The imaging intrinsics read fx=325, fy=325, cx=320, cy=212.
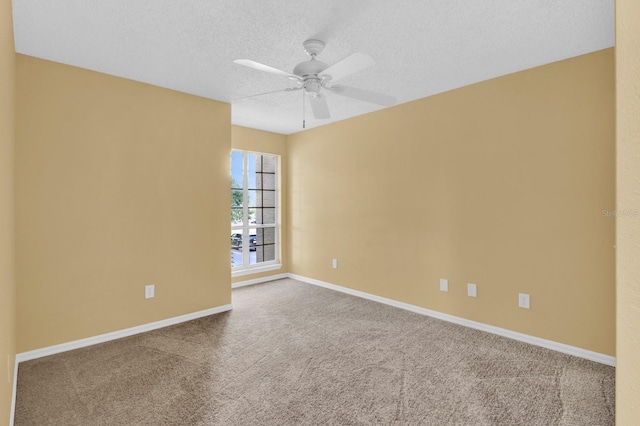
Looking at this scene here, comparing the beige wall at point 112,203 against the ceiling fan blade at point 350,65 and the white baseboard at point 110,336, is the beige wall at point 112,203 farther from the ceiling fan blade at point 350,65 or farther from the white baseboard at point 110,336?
the ceiling fan blade at point 350,65

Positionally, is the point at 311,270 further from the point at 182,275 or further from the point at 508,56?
the point at 508,56

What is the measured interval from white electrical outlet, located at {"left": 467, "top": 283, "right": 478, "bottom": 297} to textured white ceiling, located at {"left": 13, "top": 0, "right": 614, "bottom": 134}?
206 cm

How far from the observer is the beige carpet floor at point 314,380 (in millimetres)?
1946

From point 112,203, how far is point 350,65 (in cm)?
254

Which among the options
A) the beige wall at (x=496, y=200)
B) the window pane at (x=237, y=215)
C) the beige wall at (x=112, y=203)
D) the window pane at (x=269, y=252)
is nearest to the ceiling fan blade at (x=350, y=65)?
the beige wall at (x=496, y=200)

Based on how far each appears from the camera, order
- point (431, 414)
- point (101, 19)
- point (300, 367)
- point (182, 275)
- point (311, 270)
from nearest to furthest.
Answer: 1. point (431, 414)
2. point (101, 19)
3. point (300, 367)
4. point (182, 275)
5. point (311, 270)

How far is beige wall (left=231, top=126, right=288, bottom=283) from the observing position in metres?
5.06

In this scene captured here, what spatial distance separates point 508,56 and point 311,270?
150 inches

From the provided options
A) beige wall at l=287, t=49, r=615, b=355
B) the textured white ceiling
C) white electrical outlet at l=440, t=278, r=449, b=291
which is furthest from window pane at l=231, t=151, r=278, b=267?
white electrical outlet at l=440, t=278, r=449, b=291

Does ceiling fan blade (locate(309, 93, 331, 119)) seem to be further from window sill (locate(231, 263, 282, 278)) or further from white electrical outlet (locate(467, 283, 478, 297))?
window sill (locate(231, 263, 282, 278))

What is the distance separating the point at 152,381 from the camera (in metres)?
2.32

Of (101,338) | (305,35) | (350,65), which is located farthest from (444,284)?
(101,338)

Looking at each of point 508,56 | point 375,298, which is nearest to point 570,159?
point 508,56

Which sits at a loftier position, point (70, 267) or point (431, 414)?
point (70, 267)
